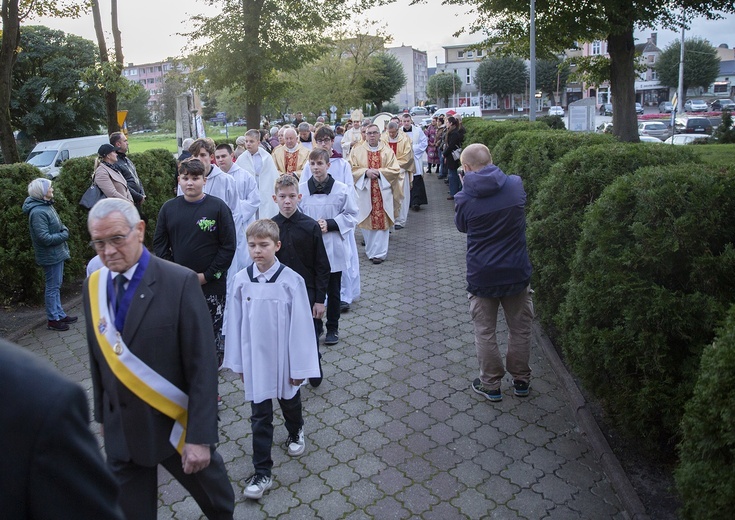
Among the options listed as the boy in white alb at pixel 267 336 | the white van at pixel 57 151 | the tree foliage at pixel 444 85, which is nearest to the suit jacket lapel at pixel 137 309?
the boy in white alb at pixel 267 336

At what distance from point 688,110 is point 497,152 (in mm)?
63173

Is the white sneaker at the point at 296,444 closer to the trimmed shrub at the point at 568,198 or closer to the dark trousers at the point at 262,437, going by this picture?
the dark trousers at the point at 262,437

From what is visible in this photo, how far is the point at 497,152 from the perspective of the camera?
39.5 ft

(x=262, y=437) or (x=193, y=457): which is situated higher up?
(x=193, y=457)

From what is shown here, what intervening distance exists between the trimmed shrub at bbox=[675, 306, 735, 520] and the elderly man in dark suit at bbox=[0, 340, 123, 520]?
7.98 feet

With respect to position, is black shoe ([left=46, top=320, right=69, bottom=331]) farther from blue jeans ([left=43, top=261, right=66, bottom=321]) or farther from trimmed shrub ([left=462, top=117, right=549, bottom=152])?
trimmed shrub ([left=462, top=117, right=549, bottom=152])

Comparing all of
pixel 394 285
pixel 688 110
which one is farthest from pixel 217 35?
pixel 688 110

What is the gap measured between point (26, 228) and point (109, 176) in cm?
120

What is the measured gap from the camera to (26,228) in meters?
8.63

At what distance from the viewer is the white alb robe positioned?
446cm

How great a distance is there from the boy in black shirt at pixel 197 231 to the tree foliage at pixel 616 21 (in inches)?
595

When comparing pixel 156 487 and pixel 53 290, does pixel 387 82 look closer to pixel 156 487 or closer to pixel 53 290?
pixel 53 290

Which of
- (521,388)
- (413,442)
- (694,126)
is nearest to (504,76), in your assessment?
(694,126)

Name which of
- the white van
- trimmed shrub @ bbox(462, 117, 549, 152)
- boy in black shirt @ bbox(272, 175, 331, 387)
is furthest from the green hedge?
the white van
